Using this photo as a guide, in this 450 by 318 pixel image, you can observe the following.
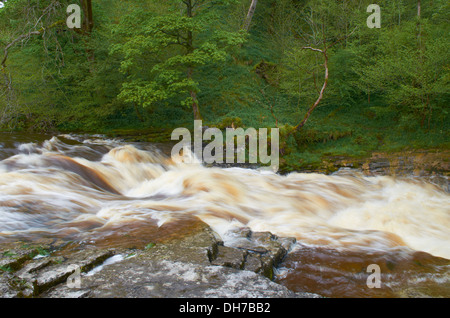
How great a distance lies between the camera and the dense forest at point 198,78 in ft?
40.9

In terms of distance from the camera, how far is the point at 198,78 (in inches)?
708

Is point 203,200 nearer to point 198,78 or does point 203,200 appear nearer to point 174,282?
point 174,282

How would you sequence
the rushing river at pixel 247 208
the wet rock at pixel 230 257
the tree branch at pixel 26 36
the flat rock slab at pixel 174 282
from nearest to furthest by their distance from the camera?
1. the flat rock slab at pixel 174 282
2. the wet rock at pixel 230 257
3. the rushing river at pixel 247 208
4. the tree branch at pixel 26 36

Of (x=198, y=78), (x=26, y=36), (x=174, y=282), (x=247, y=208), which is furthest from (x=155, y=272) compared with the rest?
(x=198, y=78)

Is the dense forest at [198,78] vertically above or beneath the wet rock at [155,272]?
above

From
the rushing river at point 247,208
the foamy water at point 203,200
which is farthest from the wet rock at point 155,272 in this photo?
the foamy water at point 203,200

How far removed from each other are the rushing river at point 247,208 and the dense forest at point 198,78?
2.57m

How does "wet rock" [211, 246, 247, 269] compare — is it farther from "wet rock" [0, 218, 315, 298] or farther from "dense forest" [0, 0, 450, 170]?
"dense forest" [0, 0, 450, 170]

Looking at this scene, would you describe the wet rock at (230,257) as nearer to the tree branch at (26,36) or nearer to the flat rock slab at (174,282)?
the flat rock slab at (174,282)

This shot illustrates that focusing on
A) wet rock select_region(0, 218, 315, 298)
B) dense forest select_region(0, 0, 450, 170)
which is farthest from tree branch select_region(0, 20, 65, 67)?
wet rock select_region(0, 218, 315, 298)

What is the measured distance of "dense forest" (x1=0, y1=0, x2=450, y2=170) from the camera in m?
12.5

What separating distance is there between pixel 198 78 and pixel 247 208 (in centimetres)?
1205

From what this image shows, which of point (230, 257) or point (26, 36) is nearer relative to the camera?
point (230, 257)

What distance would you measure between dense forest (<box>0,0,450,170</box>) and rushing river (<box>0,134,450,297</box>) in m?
2.57
